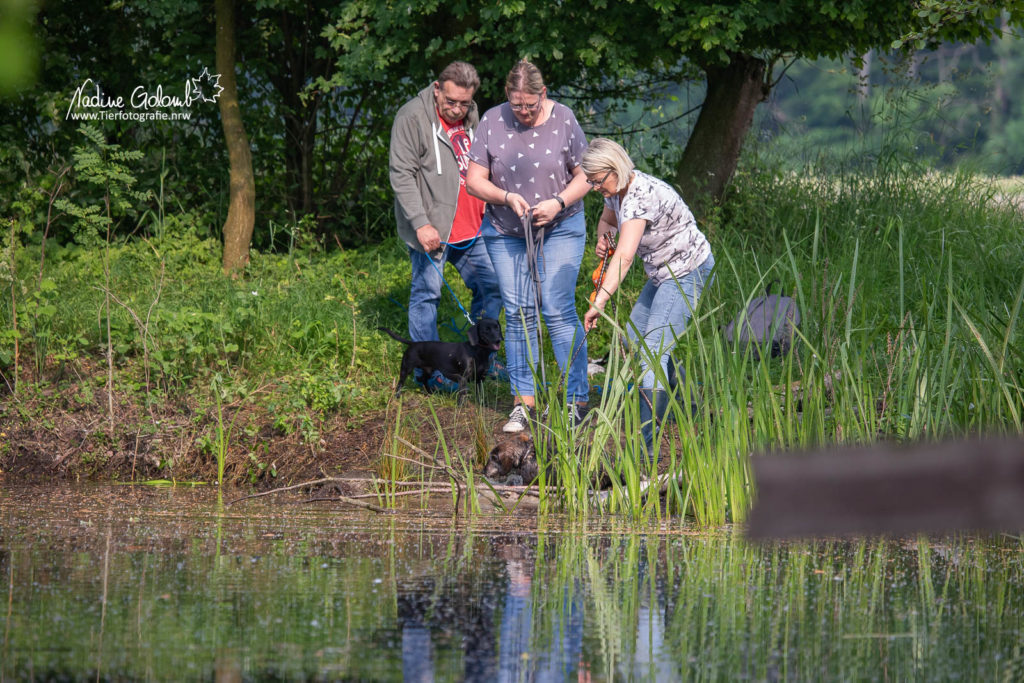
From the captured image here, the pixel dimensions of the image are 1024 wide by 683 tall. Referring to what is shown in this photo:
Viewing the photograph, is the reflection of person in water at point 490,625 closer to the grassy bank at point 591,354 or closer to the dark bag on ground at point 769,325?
the grassy bank at point 591,354

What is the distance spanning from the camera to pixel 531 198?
249 inches

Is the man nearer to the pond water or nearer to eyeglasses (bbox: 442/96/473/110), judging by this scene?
eyeglasses (bbox: 442/96/473/110)

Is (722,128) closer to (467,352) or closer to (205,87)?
(205,87)

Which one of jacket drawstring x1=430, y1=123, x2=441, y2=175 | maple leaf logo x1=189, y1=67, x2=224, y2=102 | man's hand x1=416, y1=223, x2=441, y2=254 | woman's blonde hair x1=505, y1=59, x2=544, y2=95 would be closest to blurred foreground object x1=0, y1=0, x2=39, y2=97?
woman's blonde hair x1=505, y1=59, x2=544, y2=95

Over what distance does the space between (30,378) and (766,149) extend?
7567mm

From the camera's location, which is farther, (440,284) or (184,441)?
(440,284)

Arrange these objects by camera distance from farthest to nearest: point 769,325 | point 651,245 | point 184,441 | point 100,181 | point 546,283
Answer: point 100,181 → point 769,325 → point 184,441 → point 546,283 → point 651,245

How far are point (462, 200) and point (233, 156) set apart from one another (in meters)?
3.50

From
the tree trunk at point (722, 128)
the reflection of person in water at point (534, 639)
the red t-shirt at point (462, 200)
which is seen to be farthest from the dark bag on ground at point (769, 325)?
the tree trunk at point (722, 128)

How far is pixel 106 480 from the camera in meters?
6.43

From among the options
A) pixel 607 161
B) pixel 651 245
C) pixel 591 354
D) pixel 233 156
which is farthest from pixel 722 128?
Answer: pixel 607 161

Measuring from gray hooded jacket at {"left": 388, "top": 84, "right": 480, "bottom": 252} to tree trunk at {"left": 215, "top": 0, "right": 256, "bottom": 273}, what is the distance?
123 inches

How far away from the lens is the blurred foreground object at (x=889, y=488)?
4.52ft
